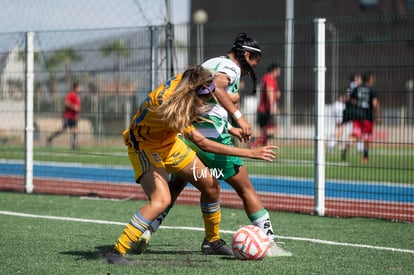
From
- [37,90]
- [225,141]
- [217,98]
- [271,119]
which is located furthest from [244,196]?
[37,90]

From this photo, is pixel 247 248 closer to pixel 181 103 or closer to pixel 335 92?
pixel 181 103

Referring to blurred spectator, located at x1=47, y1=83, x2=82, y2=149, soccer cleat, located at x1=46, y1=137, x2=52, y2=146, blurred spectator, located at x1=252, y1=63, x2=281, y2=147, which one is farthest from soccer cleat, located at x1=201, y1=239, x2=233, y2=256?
soccer cleat, located at x1=46, y1=137, x2=52, y2=146

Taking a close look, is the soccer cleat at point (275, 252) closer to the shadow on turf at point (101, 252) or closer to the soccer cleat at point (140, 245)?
the shadow on turf at point (101, 252)

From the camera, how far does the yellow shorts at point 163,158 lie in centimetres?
673

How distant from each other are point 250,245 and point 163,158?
113 cm

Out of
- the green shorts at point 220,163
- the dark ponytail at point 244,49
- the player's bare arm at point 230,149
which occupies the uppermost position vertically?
the dark ponytail at point 244,49

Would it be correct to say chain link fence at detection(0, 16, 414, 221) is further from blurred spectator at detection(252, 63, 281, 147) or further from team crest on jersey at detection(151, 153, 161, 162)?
team crest on jersey at detection(151, 153, 161, 162)

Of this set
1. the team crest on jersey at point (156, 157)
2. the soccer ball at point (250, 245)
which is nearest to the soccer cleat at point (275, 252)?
the soccer ball at point (250, 245)

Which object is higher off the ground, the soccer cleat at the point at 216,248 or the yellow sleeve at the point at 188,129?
the yellow sleeve at the point at 188,129

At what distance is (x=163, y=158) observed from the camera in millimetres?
6793

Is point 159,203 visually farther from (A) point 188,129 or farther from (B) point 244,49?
(B) point 244,49

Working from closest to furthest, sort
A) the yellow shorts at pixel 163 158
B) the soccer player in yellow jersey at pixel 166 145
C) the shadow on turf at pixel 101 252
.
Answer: the soccer player in yellow jersey at pixel 166 145, the yellow shorts at pixel 163 158, the shadow on turf at pixel 101 252

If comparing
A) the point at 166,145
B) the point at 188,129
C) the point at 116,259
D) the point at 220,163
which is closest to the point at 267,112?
the point at 220,163

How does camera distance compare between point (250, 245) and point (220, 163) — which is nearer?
point (250, 245)
